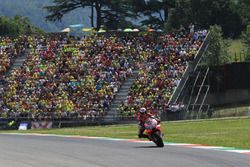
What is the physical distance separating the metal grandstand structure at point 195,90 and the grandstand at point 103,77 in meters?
0.12

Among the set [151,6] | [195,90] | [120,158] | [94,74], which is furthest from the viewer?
[151,6]

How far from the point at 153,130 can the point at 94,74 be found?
30.6 m

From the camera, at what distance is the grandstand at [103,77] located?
47469mm

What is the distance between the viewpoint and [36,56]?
58.0m

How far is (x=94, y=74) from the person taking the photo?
173 feet

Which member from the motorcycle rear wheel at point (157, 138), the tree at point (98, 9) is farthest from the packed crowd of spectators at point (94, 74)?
the motorcycle rear wheel at point (157, 138)

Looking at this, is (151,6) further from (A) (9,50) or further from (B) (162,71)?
(B) (162,71)

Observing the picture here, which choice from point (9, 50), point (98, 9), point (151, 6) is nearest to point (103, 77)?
point (9, 50)

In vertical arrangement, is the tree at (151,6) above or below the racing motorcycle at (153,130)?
below

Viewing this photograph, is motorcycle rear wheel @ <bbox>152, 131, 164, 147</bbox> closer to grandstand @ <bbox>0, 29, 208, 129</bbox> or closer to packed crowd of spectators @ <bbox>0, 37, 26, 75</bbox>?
grandstand @ <bbox>0, 29, 208, 129</bbox>

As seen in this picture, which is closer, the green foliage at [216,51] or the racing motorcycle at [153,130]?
the racing motorcycle at [153,130]

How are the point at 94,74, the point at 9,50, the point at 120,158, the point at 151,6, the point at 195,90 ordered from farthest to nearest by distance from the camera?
the point at 151,6
the point at 9,50
the point at 94,74
the point at 195,90
the point at 120,158

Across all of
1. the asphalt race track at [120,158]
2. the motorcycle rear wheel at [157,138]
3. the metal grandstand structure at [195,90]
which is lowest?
the metal grandstand structure at [195,90]

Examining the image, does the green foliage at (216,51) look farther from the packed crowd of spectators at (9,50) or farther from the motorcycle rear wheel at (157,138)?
the motorcycle rear wheel at (157,138)
